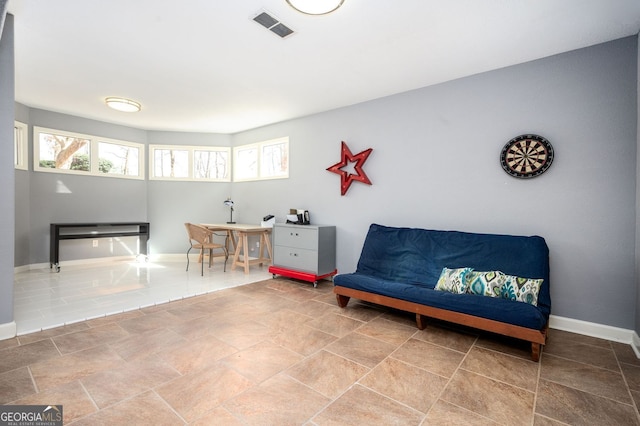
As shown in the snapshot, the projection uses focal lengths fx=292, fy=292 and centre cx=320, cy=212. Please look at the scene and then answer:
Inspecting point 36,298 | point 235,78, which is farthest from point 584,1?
point 36,298

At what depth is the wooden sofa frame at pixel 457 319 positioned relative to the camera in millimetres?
2199

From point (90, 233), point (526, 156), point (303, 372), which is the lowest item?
point (303, 372)

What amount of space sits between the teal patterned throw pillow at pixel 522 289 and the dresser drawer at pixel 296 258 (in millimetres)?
2339

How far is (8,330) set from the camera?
8.02 feet

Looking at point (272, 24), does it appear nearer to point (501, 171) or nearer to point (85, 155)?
point (501, 171)

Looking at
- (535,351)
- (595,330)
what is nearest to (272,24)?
(535,351)

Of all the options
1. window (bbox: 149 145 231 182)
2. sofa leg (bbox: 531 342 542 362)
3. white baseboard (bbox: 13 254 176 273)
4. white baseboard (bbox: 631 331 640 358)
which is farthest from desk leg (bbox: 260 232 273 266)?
white baseboard (bbox: 631 331 640 358)

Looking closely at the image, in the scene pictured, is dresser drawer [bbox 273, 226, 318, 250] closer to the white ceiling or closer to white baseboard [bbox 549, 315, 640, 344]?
the white ceiling

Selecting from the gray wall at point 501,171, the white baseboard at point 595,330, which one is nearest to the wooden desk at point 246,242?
the gray wall at point 501,171

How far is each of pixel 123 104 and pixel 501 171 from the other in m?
5.23

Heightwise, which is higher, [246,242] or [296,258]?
[246,242]

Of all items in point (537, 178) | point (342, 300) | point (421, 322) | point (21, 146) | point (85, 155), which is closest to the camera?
point (421, 322)

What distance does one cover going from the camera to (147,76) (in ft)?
11.7

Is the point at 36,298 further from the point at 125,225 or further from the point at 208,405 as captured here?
the point at 208,405
